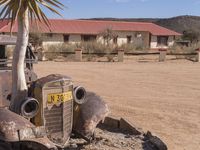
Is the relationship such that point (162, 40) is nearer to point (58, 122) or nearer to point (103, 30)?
point (103, 30)

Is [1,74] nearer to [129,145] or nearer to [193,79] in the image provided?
[129,145]

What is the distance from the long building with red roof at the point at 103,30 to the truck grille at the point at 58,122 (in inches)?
1553

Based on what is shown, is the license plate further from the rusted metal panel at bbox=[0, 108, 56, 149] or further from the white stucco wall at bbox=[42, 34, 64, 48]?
the white stucco wall at bbox=[42, 34, 64, 48]

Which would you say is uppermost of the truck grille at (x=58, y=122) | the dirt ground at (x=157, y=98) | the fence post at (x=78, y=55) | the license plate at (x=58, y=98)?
the license plate at (x=58, y=98)

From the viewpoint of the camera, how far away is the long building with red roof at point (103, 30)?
5034 cm

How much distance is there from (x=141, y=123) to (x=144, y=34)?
158 ft

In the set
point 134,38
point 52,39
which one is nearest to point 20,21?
point 52,39

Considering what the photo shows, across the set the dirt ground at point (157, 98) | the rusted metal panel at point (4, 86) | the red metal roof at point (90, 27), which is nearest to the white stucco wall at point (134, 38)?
the red metal roof at point (90, 27)

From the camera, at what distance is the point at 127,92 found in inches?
632

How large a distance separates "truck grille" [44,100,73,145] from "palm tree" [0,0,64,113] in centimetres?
46

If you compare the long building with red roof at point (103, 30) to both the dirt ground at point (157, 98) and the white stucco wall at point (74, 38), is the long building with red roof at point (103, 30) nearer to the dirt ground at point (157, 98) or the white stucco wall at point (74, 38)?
the white stucco wall at point (74, 38)

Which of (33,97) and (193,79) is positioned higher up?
(33,97)

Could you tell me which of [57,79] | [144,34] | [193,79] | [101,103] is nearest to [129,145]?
[101,103]

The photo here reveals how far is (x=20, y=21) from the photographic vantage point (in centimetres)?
622
